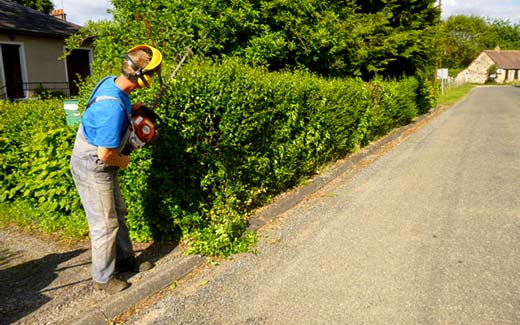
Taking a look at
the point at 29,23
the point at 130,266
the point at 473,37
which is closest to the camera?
the point at 130,266

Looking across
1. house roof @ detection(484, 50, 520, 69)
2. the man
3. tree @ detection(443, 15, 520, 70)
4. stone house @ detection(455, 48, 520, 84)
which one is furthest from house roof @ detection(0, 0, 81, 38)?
house roof @ detection(484, 50, 520, 69)

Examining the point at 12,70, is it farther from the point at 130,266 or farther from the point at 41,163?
the point at 130,266

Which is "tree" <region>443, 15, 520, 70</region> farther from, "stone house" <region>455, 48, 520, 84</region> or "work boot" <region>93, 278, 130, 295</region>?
"work boot" <region>93, 278, 130, 295</region>

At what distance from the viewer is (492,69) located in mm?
74812

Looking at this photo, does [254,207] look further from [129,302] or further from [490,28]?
[490,28]

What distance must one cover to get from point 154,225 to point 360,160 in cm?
595

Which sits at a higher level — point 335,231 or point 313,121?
A: point 313,121

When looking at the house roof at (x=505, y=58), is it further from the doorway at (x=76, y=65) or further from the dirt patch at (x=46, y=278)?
the dirt patch at (x=46, y=278)

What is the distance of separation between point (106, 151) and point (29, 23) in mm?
17748

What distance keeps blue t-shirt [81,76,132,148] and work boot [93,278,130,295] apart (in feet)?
3.97

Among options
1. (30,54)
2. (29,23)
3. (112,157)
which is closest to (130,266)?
(112,157)

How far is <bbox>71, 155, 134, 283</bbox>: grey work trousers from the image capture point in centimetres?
324

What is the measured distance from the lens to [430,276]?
375 centimetres

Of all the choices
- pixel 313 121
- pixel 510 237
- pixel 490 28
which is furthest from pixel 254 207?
pixel 490 28
